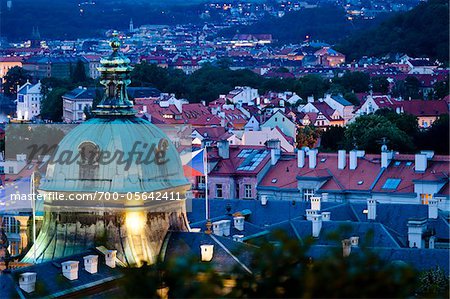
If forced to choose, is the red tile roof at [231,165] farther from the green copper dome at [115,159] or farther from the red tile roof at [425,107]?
the red tile roof at [425,107]

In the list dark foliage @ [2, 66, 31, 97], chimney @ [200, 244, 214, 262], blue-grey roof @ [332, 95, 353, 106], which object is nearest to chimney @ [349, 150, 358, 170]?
chimney @ [200, 244, 214, 262]

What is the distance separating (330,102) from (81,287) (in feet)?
246

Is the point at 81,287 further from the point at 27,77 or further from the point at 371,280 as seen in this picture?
the point at 27,77

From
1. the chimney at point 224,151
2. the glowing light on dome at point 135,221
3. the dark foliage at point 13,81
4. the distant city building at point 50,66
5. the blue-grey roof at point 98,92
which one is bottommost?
the glowing light on dome at point 135,221

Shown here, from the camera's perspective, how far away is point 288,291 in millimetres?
13086

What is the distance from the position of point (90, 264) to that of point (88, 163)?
2.62 m

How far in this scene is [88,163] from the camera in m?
26.7

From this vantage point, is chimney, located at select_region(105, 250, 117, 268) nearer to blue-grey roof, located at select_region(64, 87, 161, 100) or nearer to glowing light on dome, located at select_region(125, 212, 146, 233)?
glowing light on dome, located at select_region(125, 212, 146, 233)

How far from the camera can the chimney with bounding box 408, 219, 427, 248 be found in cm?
3344

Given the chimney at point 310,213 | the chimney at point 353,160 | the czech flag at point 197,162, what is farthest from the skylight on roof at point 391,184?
the chimney at point 310,213

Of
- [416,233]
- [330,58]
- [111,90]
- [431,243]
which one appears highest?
[330,58]

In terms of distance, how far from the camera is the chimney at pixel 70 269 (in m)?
23.9

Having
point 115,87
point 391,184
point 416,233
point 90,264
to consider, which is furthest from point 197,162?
point 90,264

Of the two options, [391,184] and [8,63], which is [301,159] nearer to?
[391,184]
